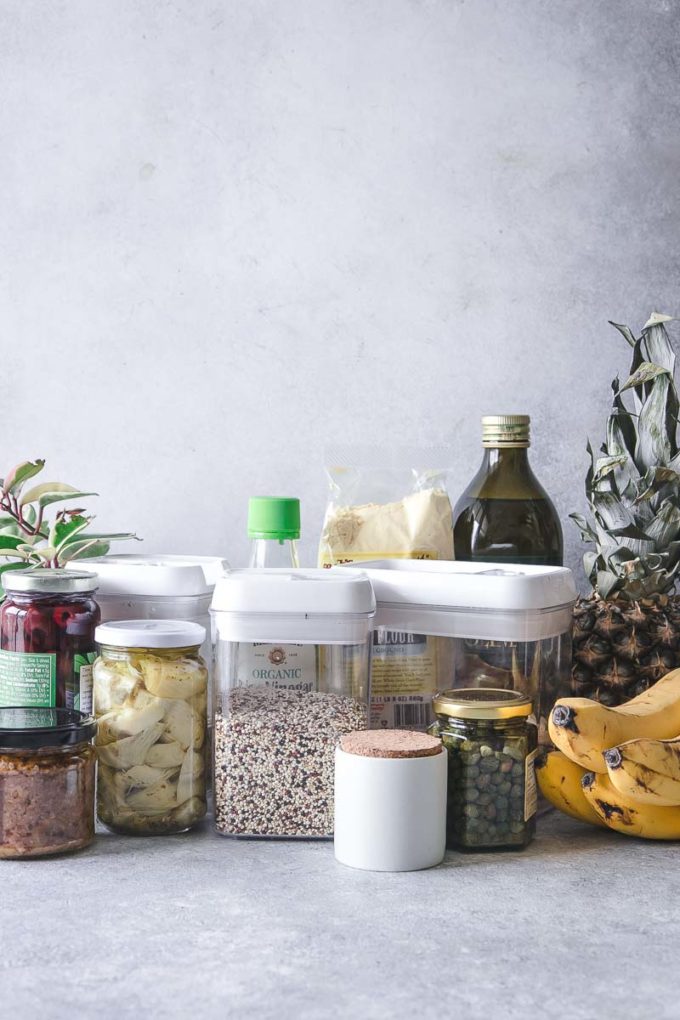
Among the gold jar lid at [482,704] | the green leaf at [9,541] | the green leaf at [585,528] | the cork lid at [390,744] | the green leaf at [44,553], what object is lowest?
the cork lid at [390,744]

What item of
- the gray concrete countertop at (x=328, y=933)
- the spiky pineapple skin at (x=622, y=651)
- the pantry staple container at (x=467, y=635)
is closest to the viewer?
the gray concrete countertop at (x=328, y=933)

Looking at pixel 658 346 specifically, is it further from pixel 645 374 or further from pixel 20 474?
pixel 20 474

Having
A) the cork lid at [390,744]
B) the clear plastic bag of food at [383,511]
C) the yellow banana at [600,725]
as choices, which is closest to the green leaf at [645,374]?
the clear plastic bag of food at [383,511]

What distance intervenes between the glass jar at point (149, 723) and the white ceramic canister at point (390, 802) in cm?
15

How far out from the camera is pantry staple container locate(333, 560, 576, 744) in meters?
0.99

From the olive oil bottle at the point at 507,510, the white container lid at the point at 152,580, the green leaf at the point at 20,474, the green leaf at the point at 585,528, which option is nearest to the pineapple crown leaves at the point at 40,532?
the green leaf at the point at 20,474

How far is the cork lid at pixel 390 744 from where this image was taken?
897 millimetres

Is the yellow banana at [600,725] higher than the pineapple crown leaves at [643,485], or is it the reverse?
the pineapple crown leaves at [643,485]

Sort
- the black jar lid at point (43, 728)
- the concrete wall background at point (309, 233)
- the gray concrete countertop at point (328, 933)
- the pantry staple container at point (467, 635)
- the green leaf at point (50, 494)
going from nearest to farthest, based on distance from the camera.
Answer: the gray concrete countertop at point (328, 933)
the black jar lid at point (43, 728)
the pantry staple container at point (467, 635)
the green leaf at point (50, 494)
the concrete wall background at point (309, 233)

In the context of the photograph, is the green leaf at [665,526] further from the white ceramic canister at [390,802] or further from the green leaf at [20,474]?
the green leaf at [20,474]

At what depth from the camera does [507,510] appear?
1224 mm

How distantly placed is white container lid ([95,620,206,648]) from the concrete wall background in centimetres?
43

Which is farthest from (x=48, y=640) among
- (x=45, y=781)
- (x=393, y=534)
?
(x=393, y=534)

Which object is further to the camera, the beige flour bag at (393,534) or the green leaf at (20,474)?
the green leaf at (20,474)
